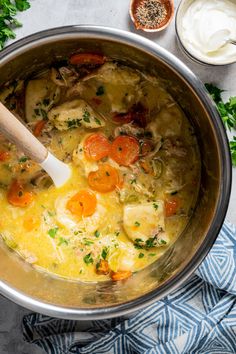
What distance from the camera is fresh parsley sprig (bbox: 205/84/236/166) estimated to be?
10.3 ft

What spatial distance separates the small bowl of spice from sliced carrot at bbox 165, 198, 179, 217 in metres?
0.88

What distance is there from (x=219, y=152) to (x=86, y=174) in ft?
2.40

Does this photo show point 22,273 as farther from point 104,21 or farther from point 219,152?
point 104,21

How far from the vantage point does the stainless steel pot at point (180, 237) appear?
2.66 m

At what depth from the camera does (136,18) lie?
3172 millimetres

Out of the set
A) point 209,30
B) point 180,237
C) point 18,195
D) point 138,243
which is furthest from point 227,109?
point 18,195

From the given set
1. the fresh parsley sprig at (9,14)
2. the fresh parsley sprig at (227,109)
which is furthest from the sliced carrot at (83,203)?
the fresh parsley sprig at (9,14)

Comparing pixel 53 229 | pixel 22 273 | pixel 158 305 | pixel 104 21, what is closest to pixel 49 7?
pixel 104 21

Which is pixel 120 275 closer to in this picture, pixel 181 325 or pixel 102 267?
pixel 102 267

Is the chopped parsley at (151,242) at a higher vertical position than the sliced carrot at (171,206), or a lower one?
lower

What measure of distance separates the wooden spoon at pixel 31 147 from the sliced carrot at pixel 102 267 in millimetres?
442

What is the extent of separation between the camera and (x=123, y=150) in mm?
3105

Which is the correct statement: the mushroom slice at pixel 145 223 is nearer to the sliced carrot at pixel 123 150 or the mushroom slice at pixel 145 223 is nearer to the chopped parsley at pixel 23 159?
the sliced carrot at pixel 123 150

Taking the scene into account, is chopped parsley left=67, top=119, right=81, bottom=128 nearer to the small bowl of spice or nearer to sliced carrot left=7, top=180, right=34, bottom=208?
sliced carrot left=7, top=180, right=34, bottom=208
